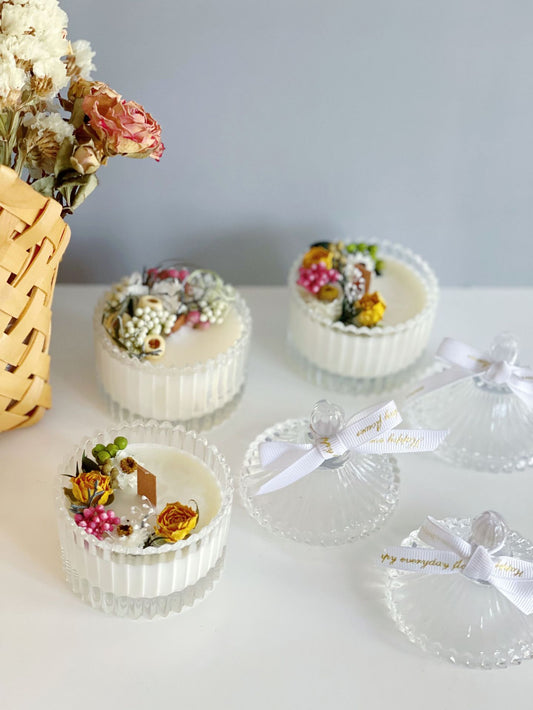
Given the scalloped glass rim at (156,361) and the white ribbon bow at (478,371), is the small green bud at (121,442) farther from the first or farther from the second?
the white ribbon bow at (478,371)

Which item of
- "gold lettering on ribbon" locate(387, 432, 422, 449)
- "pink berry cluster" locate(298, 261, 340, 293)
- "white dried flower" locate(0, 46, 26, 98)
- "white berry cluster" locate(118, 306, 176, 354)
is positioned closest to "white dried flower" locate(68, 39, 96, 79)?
"white dried flower" locate(0, 46, 26, 98)

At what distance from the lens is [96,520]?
0.89 m

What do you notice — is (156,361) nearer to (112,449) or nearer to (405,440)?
(112,449)

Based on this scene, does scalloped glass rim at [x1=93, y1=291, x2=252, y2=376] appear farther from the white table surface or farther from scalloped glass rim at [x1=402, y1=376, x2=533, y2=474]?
scalloped glass rim at [x1=402, y1=376, x2=533, y2=474]

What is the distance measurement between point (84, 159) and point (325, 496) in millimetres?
446

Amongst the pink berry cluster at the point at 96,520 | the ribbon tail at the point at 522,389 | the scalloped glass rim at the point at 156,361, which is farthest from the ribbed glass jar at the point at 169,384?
the ribbon tail at the point at 522,389

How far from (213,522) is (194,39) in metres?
0.58

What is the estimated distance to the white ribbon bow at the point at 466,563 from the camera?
91 cm

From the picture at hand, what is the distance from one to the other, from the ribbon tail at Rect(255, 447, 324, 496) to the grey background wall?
41 cm

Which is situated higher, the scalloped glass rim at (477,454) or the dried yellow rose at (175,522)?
the dried yellow rose at (175,522)

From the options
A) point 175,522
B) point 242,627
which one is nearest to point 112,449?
point 175,522

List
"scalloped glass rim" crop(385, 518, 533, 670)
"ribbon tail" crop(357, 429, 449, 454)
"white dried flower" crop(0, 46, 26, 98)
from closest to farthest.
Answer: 1. "white dried flower" crop(0, 46, 26, 98)
2. "scalloped glass rim" crop(385, 518, 533, 670)
3. "ribbon tail" crop(357, 429, 449, 454)

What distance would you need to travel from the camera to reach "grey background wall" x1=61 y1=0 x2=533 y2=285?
1.11m

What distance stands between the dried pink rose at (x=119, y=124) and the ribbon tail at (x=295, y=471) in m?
0.36
